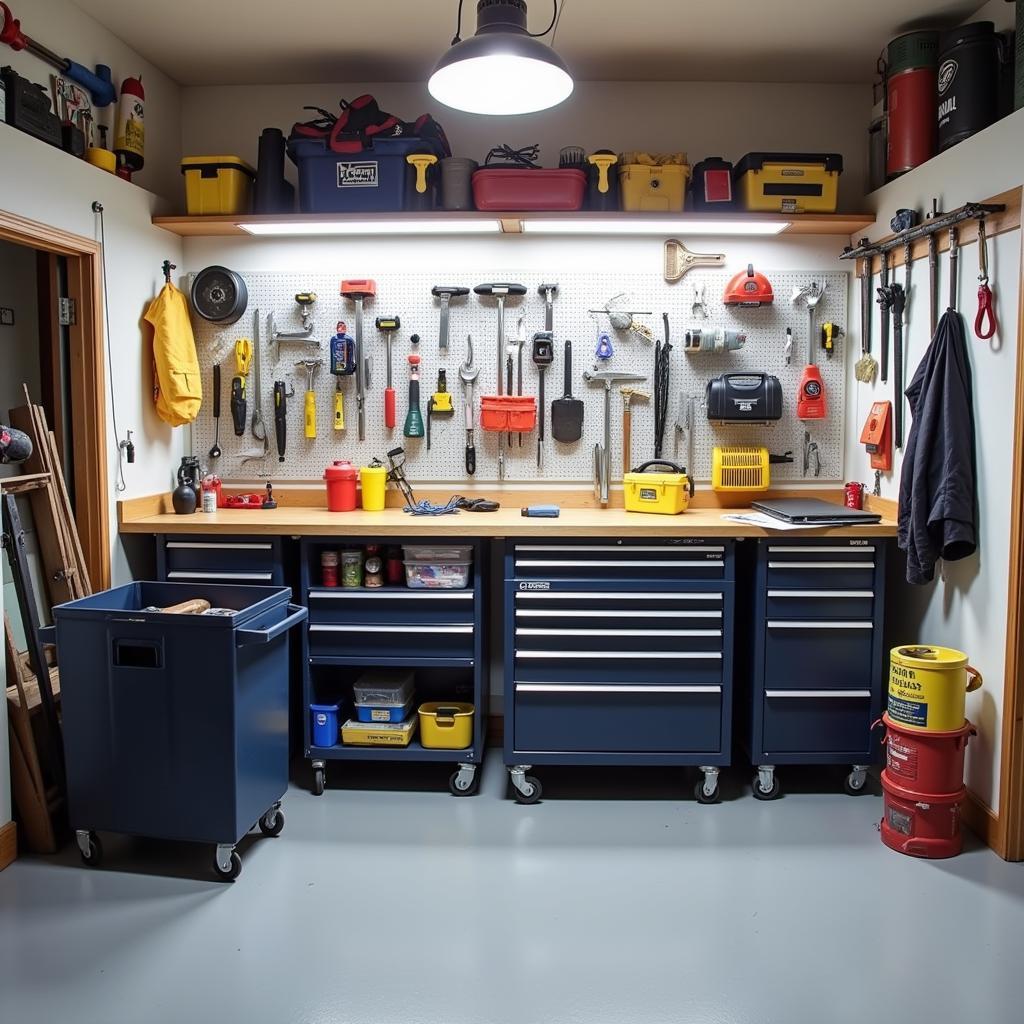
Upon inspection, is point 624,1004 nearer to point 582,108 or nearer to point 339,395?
point 339,395

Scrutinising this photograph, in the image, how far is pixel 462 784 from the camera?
316 cm

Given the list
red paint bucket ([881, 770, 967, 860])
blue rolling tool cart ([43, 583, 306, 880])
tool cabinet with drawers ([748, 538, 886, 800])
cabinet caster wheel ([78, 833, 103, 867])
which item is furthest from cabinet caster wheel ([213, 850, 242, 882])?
A: red paint bucket ([881, 770, 967, 860])

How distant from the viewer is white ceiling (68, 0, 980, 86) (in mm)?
3059

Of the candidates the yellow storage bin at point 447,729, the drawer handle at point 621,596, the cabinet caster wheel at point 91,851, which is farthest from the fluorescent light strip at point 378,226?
the cabinet caster wheel at point 91,851

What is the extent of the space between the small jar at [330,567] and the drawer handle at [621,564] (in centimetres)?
72

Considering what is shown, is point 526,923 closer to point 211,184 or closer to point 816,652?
point 816,652

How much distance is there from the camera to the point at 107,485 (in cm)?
320

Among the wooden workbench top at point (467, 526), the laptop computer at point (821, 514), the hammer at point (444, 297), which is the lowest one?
the wooden workbench top at point (467, 526)

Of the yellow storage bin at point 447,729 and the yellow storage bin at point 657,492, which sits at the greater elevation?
the yellow storage bin at point 657,492

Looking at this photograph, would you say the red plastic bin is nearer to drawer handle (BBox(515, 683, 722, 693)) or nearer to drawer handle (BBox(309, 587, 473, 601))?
drawer handle (BBox(309, 587, 473, 601))

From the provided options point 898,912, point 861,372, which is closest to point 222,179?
point 861,372

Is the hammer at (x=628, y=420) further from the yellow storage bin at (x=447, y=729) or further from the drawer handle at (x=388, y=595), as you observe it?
the yellow storage bin at (x=447, y=729)

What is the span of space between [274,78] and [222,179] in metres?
0.59

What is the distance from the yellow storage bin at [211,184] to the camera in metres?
3.47
